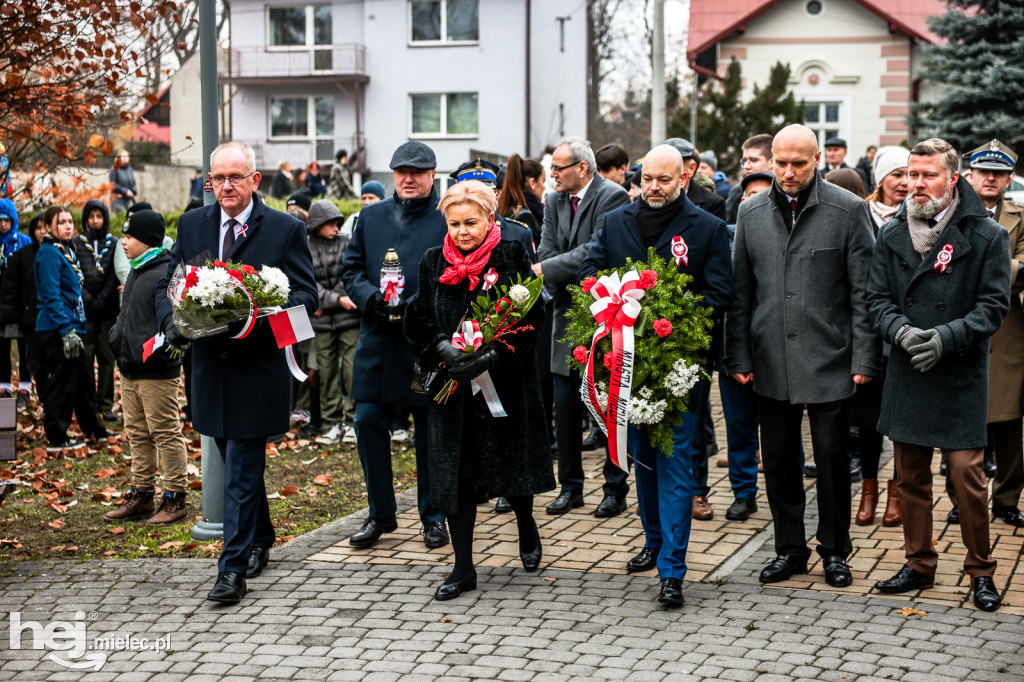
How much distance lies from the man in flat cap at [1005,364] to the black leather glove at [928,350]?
1674 mm

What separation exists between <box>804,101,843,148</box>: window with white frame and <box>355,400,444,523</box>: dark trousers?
26.1 meters

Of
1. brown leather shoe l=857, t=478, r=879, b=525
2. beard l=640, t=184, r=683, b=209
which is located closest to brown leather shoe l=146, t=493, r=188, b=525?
beard l=640, t=184, r=683, b=209

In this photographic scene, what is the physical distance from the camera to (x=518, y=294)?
19.3 ft

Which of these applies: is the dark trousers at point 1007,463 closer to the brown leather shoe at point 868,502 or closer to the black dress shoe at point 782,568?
the brown leather shoe at point 868,502

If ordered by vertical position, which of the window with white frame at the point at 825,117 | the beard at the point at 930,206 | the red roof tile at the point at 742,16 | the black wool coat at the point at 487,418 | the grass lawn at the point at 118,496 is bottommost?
the grass lawn at the point at 118,496

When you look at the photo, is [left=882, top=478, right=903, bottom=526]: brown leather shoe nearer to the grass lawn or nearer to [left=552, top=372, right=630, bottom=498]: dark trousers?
[left=552, top=372, right=630, bottom=498]: dark trousers

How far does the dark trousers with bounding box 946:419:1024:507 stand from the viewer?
723cm

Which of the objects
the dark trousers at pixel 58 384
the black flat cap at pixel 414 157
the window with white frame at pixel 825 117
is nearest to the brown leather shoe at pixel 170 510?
the black flat cap at pixel 414 157

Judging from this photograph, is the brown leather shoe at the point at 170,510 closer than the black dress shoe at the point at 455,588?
No

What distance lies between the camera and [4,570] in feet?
22.2

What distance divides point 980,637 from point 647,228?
2.66m

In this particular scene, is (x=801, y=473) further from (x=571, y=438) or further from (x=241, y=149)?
(x=241, y=149)

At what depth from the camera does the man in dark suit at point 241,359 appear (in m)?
6.24

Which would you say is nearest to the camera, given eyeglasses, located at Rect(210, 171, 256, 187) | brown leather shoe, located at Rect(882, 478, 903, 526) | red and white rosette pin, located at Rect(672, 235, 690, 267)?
red and white rosette pin, located at Rect(672, 235, 690, 267)
